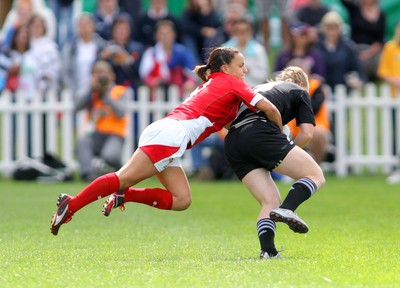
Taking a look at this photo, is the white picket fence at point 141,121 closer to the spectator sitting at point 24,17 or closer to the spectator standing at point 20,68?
the spectator standing at point 20,68

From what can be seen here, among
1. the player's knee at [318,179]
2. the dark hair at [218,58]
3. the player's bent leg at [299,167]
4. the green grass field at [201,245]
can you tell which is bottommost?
the green grass field at [201,245]

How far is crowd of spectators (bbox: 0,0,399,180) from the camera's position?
16.8 meters

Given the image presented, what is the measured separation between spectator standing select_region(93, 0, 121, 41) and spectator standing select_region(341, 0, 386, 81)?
13.0ft

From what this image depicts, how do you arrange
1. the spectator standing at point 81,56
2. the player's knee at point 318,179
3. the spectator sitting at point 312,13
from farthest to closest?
1. the spectator sitting at point 312,13
2. the spectator standing at point 81,56
3. the player's knee at point 318,179

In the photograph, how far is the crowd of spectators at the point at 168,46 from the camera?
16781mm

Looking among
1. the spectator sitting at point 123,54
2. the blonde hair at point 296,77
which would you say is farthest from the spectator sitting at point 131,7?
the blonde hair at point 296,77

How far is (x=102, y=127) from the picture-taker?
16.1 meters

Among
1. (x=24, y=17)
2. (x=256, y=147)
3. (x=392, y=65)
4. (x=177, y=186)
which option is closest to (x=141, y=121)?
(x=24, y=17)

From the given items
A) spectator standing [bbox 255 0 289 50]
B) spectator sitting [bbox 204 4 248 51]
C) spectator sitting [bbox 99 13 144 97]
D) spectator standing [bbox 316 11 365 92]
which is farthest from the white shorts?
spectator standing [bbox 255 0 289 50]

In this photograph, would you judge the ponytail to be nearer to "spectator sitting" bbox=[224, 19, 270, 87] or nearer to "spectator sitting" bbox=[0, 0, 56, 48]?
"spectator sitting" bbox=[224, 19, 270, 87]

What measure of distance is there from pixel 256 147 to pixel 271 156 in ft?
0.41

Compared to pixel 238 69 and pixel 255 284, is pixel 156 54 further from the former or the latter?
pixel 255 284

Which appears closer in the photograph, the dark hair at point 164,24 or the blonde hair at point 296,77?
the blonde hair at point 296,77

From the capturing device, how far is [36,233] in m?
9.91
